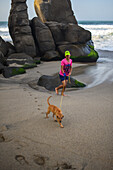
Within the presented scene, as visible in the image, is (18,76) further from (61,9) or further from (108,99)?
(61,9)

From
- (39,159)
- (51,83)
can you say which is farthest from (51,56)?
(39,159)

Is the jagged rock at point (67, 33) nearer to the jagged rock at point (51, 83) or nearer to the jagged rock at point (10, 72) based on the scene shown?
the jagged rock at point (10, 72)

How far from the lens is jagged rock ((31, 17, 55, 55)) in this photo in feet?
43.8

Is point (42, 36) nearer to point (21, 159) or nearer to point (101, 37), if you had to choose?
point (21, 159)

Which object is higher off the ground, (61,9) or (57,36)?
(61,9)

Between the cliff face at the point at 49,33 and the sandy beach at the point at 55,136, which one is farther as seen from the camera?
the cliff face at the point at 49,33

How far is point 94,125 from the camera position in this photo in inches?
132

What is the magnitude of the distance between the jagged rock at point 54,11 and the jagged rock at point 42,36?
6.22 ft

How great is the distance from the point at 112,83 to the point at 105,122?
4085 millimetres

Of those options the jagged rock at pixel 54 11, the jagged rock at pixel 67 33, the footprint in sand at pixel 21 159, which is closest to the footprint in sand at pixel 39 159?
the footprint in sand at pixel 21 159

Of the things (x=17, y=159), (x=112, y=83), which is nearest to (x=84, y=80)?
(x=112, y=83)

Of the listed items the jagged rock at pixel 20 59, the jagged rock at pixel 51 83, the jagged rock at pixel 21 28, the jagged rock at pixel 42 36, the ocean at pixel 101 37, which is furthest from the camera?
the ocean at pixel 101 37

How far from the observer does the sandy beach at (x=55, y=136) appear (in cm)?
239

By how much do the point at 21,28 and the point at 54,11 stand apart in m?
4.05
